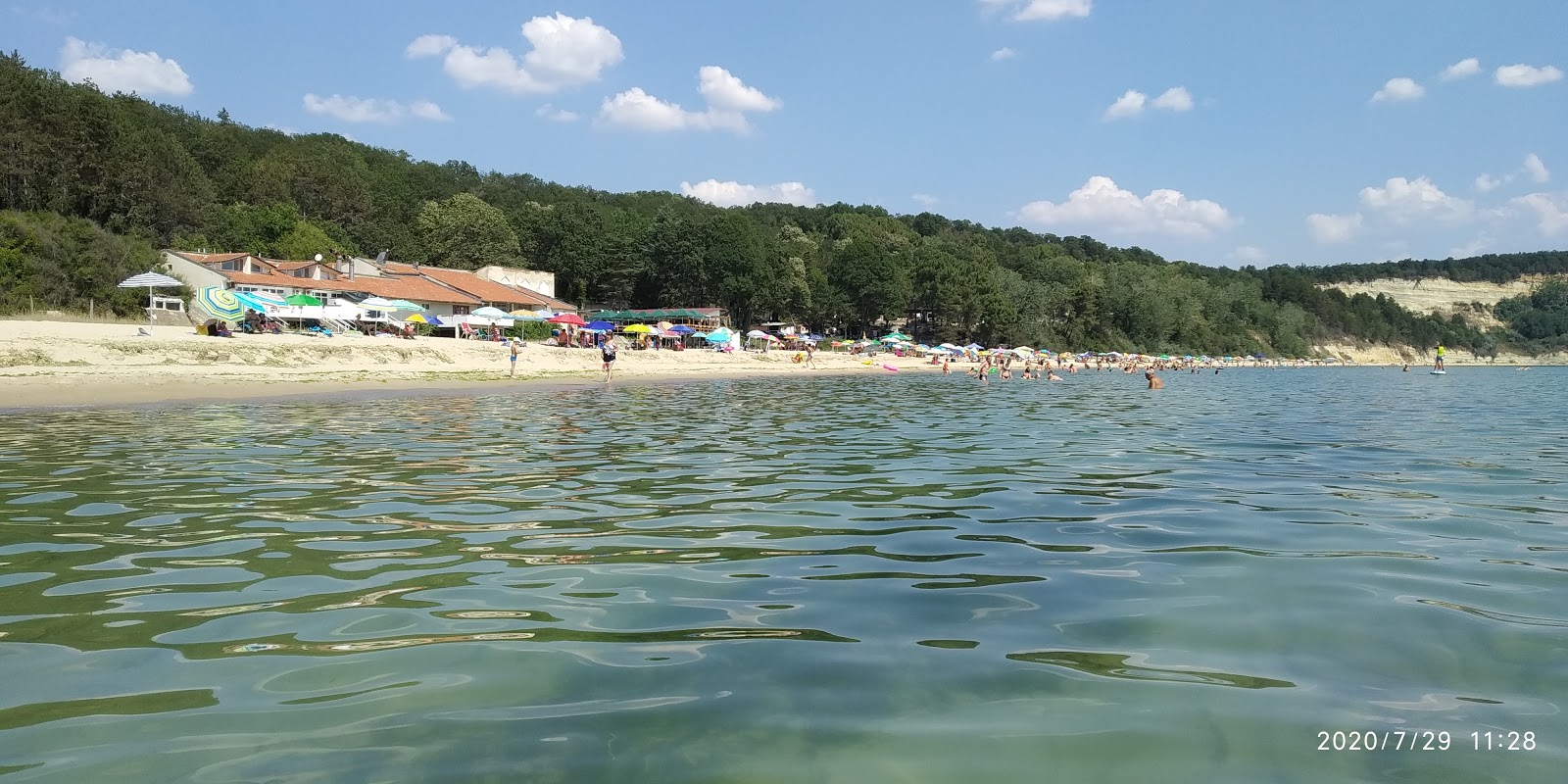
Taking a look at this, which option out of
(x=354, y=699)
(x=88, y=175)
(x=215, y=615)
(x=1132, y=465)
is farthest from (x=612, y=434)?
(x=88, y=175)

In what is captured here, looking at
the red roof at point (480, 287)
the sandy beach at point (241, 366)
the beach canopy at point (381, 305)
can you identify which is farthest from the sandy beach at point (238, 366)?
the red roof at point (480, 287)

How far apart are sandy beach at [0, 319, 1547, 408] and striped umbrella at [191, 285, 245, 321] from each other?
1574mm

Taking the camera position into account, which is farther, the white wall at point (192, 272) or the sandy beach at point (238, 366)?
the white wall at point (192, 272)

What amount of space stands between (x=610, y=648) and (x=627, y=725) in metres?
0.95

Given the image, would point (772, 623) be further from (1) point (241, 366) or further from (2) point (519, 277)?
(2) point (519, 277)

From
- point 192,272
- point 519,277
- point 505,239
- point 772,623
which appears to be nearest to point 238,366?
point 192,272

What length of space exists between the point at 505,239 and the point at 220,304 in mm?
49463

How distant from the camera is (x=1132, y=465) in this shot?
38.6ft

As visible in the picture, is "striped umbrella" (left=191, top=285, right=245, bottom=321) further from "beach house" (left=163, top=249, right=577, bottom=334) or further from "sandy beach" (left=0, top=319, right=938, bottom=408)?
"beach house" (left=163, top=249, right=577, bottom=334)

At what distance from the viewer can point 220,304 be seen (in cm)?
3791

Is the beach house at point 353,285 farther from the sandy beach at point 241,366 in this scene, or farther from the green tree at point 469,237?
the green tree at point 469,237

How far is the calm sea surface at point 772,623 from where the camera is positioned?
3271mm

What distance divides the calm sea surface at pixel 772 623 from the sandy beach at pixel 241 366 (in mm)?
15324

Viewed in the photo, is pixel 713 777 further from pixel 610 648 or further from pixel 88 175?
pixel 88 175
